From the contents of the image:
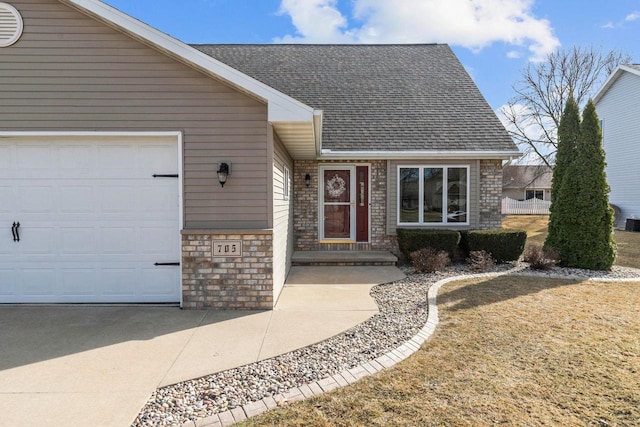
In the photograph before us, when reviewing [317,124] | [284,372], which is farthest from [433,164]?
[284,372]

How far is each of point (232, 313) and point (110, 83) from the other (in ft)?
11.9

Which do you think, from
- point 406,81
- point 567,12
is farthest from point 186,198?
point 567,12

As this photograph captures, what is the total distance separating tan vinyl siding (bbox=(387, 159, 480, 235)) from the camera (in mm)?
9141

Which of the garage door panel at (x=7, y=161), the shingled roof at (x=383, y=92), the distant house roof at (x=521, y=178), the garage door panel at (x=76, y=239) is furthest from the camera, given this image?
the distant house roof at (x=521, y=178)

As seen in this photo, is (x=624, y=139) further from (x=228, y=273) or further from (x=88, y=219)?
(x=88, y=219)

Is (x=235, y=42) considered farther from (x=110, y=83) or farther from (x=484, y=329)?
(x=484, y=329)

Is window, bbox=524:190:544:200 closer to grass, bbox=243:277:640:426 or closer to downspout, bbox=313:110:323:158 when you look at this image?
grass, bbox=243:277:640:426

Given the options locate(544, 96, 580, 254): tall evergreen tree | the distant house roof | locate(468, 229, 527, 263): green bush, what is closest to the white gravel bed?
locate(468, 229, 527, 263): green bush

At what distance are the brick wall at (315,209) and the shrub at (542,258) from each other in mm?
3084

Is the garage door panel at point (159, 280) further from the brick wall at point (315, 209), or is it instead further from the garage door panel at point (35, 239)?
the brick wall at point (315, 209)

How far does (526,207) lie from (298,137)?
27.4 meters

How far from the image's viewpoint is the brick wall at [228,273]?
504 cm

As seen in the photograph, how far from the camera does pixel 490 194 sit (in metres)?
9.23

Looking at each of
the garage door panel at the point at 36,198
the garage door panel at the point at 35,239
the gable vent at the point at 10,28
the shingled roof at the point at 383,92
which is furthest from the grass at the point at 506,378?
the gable vent at the point at 10,28
